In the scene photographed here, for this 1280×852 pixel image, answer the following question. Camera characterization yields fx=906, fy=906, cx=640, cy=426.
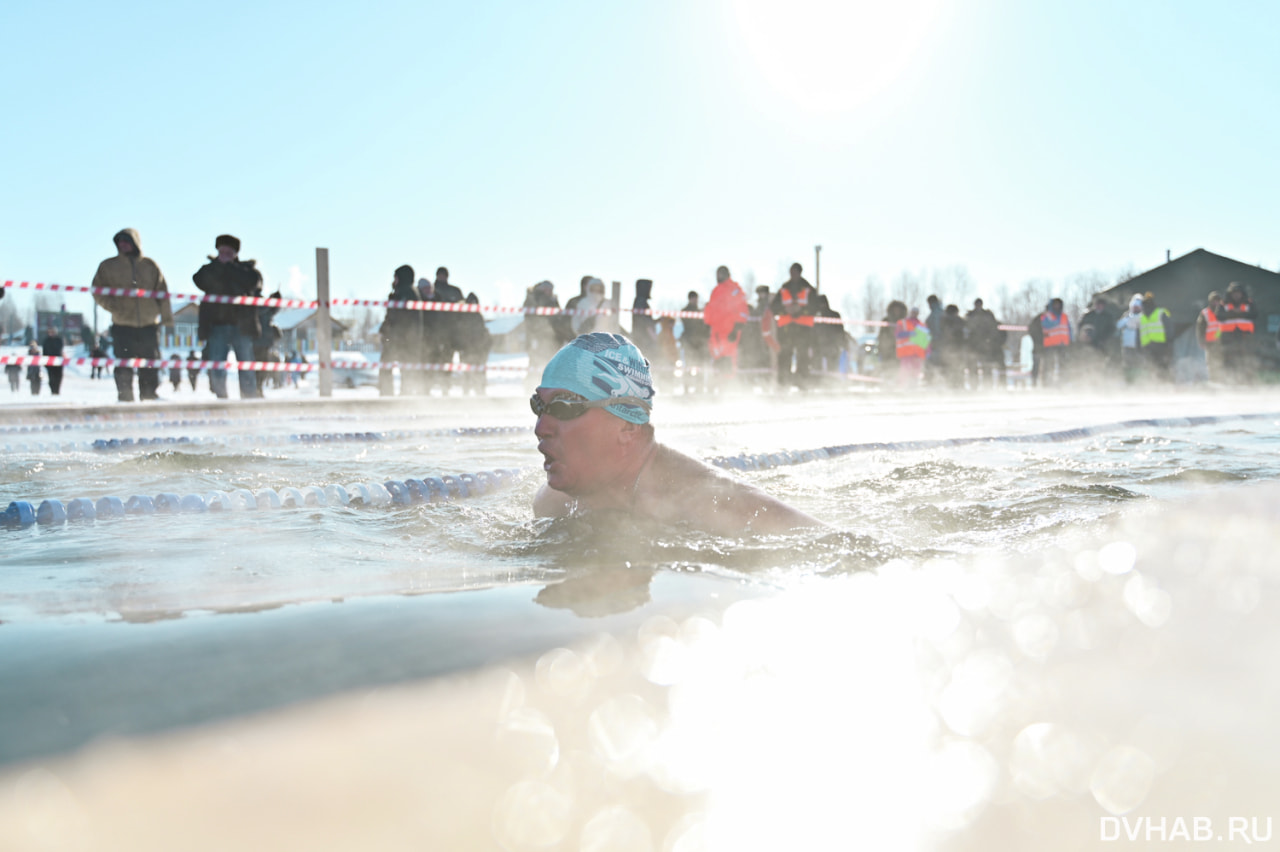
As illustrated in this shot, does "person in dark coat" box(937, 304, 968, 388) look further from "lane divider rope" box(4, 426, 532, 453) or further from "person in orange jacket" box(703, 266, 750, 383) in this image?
"lane divider rope" box(4, 426, 532, 453)

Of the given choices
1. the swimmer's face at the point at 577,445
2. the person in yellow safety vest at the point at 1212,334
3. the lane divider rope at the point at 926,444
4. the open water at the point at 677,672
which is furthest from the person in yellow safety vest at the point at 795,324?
the swimmer's face at the point at 577,445

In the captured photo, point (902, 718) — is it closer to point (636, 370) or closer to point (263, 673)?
point (263, 673)

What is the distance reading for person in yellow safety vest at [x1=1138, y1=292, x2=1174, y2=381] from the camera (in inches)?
630

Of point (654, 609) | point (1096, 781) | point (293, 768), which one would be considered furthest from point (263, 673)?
point (1096, 781)

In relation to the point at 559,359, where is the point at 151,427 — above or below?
below

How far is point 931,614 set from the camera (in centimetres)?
196

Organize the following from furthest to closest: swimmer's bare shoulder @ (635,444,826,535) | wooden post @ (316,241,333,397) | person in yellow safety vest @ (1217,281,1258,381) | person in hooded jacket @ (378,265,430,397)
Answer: person in yellow safety vest @ (1217,281,1258,381)
person in hooded jacket @ (378,265,430,397)
wooden post @ (316,241,333,397)
swimmer's bare shoulder @ (635,444,826,535)

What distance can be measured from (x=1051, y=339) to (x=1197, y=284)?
10060 mm

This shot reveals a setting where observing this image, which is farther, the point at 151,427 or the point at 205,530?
the point at 151,427

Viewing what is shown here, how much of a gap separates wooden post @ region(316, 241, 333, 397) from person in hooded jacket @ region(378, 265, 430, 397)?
0.71 meters

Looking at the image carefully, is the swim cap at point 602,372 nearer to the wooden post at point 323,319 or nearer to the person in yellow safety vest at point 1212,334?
the wooden post at point 323,319

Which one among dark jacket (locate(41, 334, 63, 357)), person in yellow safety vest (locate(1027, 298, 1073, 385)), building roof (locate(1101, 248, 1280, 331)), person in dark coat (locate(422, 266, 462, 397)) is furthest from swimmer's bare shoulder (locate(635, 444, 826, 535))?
building roof (locate(1101, 248, 1280, 331))

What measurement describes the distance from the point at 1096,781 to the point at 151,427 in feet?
27.9

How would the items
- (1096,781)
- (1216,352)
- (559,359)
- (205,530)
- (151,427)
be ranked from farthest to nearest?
1. (1216,352)
2. (151,427)
3. (205,530)
4. (559,359)
5. (1096,781)
